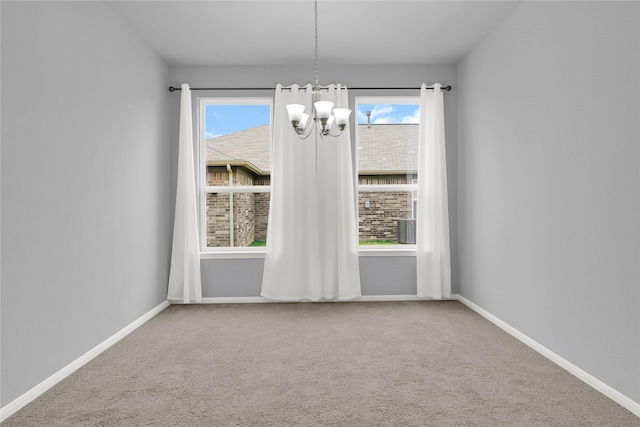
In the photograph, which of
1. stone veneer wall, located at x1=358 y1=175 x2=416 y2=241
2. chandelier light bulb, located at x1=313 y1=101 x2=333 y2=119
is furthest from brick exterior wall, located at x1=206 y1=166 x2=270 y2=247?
chandelier light bulb, located at x1=313 y1=101 x2=333 y2=119

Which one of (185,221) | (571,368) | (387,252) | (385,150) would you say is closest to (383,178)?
(385,150)

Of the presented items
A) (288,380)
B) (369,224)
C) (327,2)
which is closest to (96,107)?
(327,2)

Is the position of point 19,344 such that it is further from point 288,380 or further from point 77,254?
point 288,380

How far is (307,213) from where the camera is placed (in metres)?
4.09

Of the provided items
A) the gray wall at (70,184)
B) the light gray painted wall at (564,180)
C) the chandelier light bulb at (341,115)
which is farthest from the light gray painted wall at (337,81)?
the chandelier light bulb at (341,115)

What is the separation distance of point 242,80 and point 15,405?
345 centimetres

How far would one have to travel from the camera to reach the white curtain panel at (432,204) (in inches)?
162

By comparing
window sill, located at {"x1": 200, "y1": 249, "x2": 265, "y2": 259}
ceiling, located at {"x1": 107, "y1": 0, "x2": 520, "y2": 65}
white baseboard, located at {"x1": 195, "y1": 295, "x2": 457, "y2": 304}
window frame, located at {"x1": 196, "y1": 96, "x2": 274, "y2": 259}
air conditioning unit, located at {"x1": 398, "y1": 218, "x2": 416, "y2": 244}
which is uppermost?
ceiling, located at {"x1": 107, "y1": 0, "x2": 520, "y2": 65}

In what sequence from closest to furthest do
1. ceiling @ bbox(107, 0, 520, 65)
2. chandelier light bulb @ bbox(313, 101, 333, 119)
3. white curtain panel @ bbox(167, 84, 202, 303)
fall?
1. chandelier light bulb @ bbox(313, 101, 333, 119)
2. ceiling @ bbox(107, 0, 520, 65)
3. white curtain panel @ bbox(167, 84, 202, 303)

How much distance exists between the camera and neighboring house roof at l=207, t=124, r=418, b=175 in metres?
4.36

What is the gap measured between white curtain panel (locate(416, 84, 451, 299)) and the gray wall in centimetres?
286

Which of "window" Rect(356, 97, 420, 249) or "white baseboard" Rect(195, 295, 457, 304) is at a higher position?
"window" Rect(356, 97, 420, 249)

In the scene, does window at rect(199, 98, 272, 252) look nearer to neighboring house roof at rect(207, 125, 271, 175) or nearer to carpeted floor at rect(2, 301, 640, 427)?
neighboring house roof at rect(207, 125, 271, 175)

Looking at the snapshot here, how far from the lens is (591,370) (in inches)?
88.9
